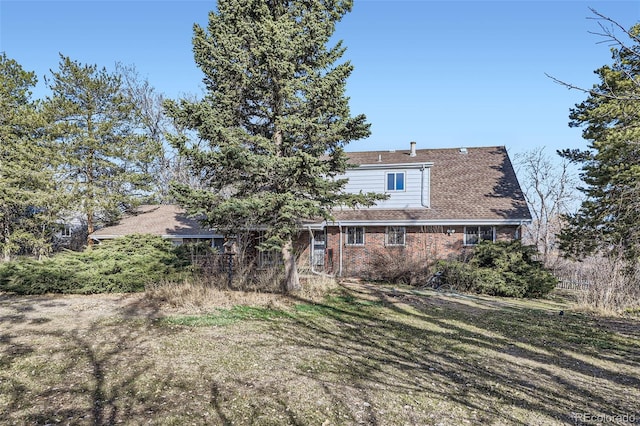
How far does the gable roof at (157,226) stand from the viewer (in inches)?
781

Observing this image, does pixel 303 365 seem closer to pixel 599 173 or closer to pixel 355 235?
pixel 355 235

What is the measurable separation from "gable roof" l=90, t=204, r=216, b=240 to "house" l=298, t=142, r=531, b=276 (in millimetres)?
6170

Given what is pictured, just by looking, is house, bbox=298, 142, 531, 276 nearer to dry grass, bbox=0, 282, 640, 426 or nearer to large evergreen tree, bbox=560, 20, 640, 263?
large evergreen tree, bbox=560, 20, 640, 263

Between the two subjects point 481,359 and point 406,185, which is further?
point 406,185

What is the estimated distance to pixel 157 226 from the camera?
21.1 metres

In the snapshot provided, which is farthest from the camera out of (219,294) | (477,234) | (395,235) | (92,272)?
(395,235)

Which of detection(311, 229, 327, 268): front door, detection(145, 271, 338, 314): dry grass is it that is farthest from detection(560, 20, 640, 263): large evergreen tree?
detection(311, 229, 327, 268): front door

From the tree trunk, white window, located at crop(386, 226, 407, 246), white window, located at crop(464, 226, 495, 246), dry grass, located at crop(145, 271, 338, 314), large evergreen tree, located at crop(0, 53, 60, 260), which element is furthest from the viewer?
large evergreen tree, located at crop(0, 53, 60, 260)

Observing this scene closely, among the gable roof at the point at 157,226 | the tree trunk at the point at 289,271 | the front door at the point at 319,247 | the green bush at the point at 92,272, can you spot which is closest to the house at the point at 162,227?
the gable roof at the point at 157,226

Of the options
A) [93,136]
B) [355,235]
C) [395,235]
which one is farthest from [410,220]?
[93,136]

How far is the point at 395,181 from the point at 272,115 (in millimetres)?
9156

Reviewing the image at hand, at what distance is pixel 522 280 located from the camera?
1470cm

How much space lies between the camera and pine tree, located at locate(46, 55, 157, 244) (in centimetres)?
1994

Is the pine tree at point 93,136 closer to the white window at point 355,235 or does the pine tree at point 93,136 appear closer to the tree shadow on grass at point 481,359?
the white window at point 355,235
